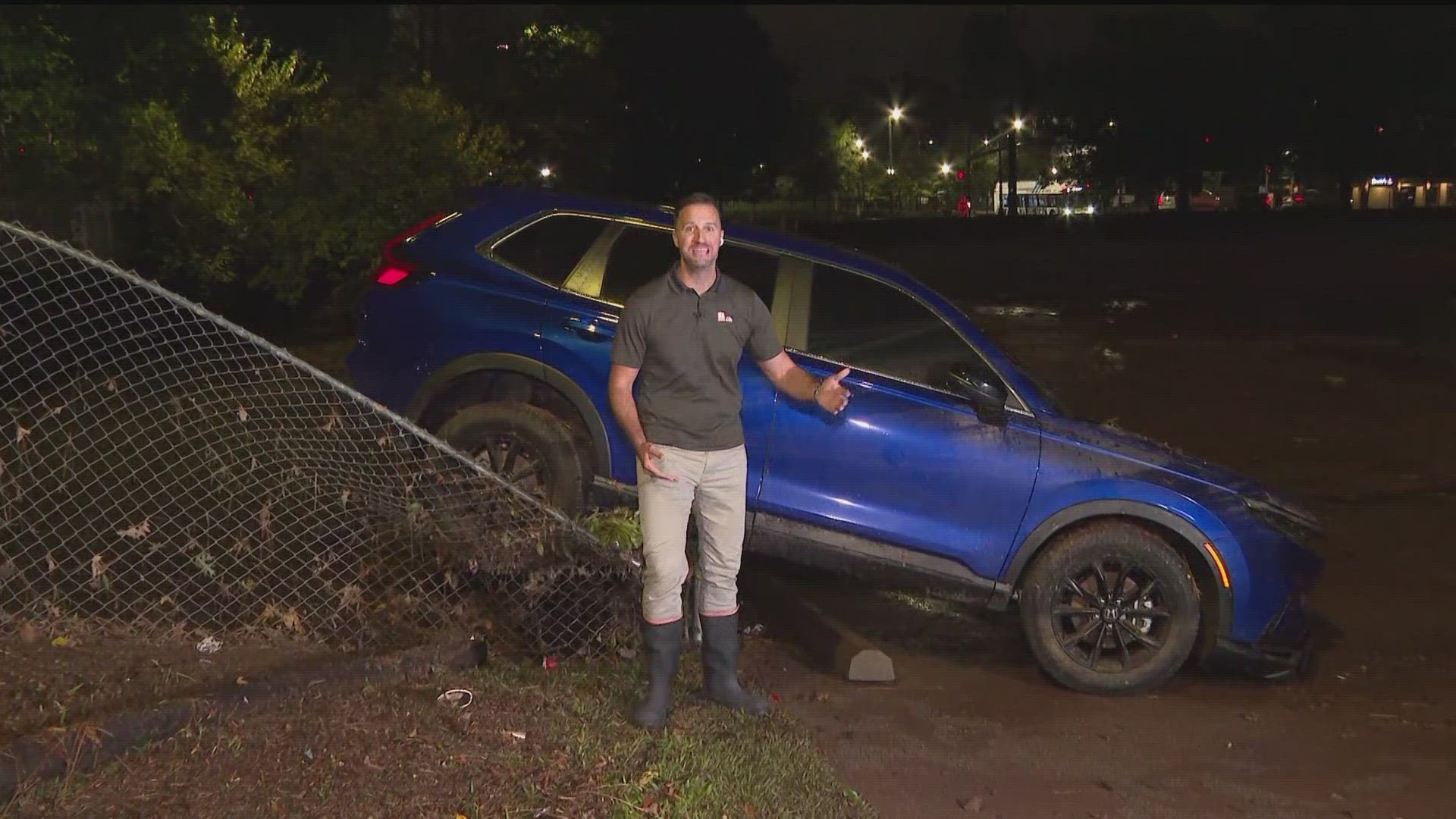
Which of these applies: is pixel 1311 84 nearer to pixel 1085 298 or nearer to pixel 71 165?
pixel 1085 298

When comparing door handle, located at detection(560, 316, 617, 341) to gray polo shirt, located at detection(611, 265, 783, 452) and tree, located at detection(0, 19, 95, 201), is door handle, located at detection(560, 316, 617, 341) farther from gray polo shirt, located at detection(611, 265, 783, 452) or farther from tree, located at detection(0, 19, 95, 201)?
tree, located at detection(0, 19, 95, 201)

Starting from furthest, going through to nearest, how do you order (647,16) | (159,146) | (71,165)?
(647,16) → (159,146) → (71,165)

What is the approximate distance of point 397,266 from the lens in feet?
21.4

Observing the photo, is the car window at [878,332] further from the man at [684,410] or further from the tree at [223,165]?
the tree at [223,165]

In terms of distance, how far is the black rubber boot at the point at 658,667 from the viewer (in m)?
4.64

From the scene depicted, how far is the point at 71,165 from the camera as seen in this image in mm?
14328

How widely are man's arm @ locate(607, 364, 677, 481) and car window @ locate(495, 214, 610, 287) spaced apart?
6.37 ft

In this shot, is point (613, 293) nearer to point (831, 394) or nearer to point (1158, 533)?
point (831, 394)

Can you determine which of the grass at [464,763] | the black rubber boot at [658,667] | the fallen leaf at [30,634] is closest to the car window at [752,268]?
the black rubber boot at [658,667]

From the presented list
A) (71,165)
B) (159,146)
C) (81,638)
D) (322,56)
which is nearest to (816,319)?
(81,638)

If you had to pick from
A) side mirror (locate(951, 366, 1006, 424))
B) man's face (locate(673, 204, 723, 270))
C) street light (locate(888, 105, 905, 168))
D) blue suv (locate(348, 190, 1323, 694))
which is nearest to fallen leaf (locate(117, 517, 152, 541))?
blue suv (locate(348, 190, 1323, 694))

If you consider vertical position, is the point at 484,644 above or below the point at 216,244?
below

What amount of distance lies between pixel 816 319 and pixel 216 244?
13774 millimetres

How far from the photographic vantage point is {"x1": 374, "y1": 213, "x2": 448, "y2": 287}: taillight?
6.48m
